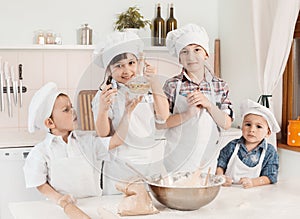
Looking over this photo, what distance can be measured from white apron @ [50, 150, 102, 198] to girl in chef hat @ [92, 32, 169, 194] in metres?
0.09

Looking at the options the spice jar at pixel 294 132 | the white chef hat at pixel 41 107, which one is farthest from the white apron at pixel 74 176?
the spice jar at pixel 294 132

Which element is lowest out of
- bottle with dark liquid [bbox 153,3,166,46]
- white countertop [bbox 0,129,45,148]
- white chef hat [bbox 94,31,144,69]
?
white countertop [bbox 0,129,45,148]

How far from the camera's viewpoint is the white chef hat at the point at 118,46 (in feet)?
5.25

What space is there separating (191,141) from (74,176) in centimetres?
49

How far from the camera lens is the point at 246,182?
1.86 metres

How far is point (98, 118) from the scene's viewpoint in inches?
65.8

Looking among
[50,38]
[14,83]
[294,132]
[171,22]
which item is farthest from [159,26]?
[294,132]

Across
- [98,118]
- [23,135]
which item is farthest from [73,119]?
[23,135]

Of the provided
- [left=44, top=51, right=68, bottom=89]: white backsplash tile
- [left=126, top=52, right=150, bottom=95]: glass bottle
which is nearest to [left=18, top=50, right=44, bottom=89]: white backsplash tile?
[left=44, top=51, right=68, bottom=89]: white backsplash tile

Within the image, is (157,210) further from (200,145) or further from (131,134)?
(200,145)

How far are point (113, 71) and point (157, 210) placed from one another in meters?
0.45

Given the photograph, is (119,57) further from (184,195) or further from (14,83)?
(14,83)

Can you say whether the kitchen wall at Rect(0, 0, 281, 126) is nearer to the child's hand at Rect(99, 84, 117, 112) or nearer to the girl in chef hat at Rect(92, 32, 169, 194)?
the girl in chef hat at Rect(92, 32, 169, 194)

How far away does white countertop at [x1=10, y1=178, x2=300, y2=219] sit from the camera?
1.50 m
